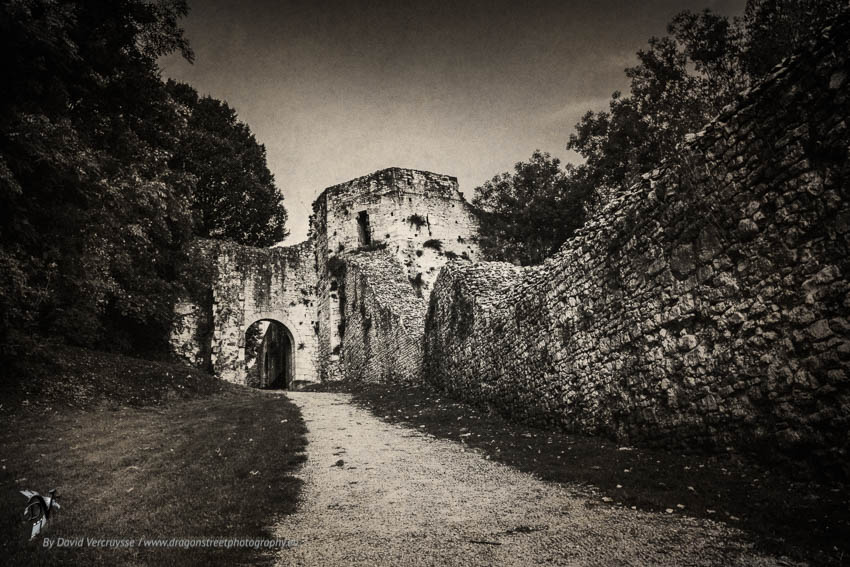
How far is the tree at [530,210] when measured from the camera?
22328 millimetres

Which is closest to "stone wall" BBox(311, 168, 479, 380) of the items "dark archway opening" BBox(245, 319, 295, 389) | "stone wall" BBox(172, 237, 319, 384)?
"stone wall" BBox(172, 237, 319, 384)

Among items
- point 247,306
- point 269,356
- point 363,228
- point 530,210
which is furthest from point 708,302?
point 269,356

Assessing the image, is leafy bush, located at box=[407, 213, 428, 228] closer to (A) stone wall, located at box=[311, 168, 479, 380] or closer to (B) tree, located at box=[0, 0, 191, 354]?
(A) stone wall, located at box=[311, 168, 479, 380]

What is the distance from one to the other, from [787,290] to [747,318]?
515mm

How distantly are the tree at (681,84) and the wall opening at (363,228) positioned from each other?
37.5 ft

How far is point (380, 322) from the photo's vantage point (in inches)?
722

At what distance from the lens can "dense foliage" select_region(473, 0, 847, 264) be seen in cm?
1634

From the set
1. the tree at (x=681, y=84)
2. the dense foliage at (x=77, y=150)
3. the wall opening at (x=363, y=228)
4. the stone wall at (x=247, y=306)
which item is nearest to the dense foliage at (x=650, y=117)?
the tree at (x=681, y=84)

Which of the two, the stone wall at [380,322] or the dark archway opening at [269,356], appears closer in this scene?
the stone wall at [380,322]

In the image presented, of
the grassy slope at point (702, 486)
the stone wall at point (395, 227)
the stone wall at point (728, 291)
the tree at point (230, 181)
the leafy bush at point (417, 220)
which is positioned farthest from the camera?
the tree at point (230, 181)

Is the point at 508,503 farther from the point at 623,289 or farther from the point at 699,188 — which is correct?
the point at 699,188

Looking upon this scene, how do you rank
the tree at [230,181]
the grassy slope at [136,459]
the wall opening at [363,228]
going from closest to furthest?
the grassy slope at [136,459]
the wall opening at [363,228]
the tree at [230,181]

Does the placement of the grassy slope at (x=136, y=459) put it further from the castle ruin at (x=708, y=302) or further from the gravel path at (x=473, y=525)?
the castle ruin at (x=708, y=302)

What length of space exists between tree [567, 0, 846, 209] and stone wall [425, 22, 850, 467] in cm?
1079
